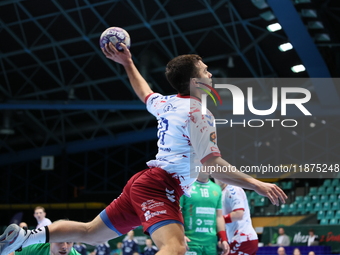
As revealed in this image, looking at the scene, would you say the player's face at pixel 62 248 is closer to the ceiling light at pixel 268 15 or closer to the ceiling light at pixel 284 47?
the ceiling light at pixel 268 15

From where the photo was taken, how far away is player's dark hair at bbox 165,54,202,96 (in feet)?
15.2

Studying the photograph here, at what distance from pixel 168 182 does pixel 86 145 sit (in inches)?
1056

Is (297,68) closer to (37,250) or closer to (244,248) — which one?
(244,248)

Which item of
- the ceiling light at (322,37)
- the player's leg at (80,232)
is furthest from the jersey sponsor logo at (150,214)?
the ceiling light at (322,37)

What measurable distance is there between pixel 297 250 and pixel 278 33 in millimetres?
9680

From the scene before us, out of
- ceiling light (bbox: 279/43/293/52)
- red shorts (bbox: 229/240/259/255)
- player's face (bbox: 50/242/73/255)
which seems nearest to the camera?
player's face (bbox: 50/242/73/255)

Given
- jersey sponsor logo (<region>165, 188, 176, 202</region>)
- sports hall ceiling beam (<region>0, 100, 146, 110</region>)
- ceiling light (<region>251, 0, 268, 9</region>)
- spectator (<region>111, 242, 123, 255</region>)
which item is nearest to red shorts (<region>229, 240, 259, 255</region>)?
jersey sponsor logo (<region>165, 188, 176, 202</region>)

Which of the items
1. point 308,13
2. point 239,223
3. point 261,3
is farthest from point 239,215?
point 261,3

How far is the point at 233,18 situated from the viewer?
70.3ft

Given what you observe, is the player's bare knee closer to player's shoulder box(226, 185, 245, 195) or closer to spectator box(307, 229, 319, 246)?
player's shoulder box(226, 185, 245, 195)

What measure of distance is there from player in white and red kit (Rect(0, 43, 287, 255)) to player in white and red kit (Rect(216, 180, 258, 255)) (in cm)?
341

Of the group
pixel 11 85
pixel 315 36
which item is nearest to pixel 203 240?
pixel 315 36

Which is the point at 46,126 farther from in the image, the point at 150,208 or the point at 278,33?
the point at 150,208

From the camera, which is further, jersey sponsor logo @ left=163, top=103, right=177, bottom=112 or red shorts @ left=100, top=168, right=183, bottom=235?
jersey sponsor logo @ left=163, top=103, right=177, bottom=112
